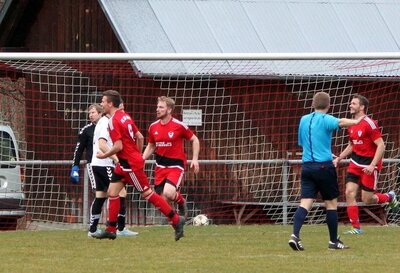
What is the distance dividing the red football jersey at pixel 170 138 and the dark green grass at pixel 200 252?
1.01 m

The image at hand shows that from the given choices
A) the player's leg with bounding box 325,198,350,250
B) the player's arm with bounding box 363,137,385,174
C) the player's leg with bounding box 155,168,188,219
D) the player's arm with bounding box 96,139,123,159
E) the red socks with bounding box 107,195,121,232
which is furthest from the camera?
the player's arm with bounding box 363,137,385,174

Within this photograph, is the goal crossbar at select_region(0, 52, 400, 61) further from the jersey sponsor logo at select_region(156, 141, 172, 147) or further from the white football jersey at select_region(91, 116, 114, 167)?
the jersey sponsor logo at select_region(156, 141, 172, 147)

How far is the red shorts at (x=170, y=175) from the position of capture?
17.3m

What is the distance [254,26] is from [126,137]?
899cm

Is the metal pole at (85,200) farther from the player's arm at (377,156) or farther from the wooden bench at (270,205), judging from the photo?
the player's arm at (377,156)

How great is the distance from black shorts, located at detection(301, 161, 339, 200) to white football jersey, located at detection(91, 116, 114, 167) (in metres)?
3.08

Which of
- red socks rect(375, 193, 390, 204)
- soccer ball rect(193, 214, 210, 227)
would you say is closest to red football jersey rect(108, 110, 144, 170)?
red socks rect(375, 193, 390, 204)

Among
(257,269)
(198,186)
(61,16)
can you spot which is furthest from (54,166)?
(257,269)

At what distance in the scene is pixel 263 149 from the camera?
2272 centimetres

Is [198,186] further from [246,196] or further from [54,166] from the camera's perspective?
[54,166]

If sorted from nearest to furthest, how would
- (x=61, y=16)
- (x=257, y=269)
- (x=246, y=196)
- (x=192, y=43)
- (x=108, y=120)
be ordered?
(x=257, y=269) → (x=108, y=120) → (x=246, y=196) → (x=192, y=43) → (x=61, y=16)

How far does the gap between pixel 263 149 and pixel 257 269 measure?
982 centimetres

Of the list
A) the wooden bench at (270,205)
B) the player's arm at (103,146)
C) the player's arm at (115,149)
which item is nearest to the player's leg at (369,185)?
the player's arm at (103,146)

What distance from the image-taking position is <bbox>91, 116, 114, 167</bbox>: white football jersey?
17.0m
